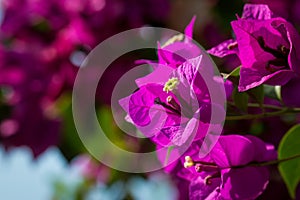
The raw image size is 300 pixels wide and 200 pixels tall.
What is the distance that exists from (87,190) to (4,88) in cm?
39

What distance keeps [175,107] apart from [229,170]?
0.08m

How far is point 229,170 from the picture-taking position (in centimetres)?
66

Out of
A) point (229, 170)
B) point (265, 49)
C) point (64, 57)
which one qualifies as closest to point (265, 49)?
point (265, 49)

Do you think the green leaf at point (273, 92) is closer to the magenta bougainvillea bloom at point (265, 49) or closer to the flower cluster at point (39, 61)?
the magenta bougainvillea bloom at point (265, 49)

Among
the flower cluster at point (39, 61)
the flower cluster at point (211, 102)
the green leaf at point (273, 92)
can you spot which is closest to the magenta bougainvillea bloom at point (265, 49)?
the flower cluster at point (211, 102)

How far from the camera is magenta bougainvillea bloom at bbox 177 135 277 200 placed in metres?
0.65

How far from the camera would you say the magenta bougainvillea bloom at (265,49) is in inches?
24.7

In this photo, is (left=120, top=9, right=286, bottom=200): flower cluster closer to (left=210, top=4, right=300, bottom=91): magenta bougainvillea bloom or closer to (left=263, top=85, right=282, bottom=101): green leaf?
(left=210, top=4, right=300, bottom=91): magenta bougainvillea bloom

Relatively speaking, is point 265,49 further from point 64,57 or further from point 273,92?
point 64,57

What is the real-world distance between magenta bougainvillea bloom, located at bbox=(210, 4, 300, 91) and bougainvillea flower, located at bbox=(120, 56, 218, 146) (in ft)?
0.14

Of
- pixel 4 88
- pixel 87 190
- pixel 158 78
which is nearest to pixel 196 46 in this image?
pixel 158 78

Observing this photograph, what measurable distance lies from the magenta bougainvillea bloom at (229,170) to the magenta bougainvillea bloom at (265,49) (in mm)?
65

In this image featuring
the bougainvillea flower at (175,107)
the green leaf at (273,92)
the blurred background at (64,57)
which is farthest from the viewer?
the blurred background at (64,57)

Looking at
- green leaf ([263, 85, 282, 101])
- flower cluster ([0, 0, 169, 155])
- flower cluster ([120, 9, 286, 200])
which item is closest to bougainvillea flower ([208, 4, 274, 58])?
flower cluster ([120, 9, 286, 200])
